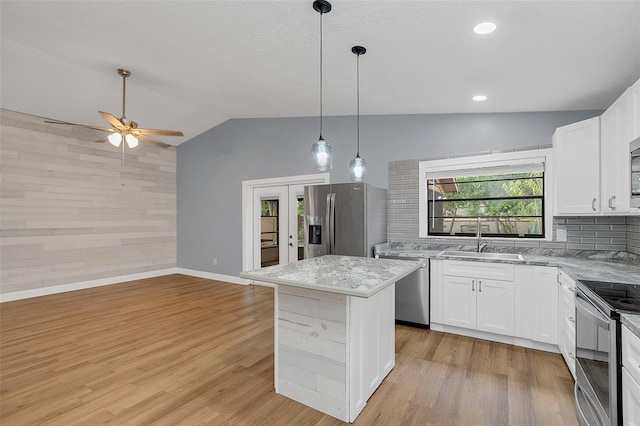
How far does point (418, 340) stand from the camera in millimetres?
3215

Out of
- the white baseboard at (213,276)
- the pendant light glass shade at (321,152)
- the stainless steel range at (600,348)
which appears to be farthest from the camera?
the white baseboard at (213,276)

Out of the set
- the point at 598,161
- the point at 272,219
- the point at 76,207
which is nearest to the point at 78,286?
the point at 76,207

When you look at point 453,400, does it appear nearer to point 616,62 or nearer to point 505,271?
point 505,271

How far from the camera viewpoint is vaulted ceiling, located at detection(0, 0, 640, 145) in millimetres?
1970

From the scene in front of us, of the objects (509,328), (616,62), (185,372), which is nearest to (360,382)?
(185,372)

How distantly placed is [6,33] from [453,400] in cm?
523

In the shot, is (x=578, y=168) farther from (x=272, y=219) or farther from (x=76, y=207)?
(x=76, y=207)

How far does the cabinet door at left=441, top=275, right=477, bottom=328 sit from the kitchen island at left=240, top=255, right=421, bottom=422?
1.25 metres

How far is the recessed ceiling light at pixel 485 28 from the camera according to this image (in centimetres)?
197

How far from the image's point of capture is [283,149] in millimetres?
5398

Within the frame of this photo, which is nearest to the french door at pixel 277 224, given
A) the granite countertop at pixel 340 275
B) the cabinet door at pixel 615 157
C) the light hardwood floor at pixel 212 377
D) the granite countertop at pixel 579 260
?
the light hardwood floor at pixel 212 377

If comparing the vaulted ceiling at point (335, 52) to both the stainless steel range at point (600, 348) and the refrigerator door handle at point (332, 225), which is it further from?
the stainless steel range at point (600, 348)

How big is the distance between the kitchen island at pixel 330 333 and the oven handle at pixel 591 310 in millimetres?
999

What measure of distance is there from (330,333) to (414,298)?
1.87 meters
